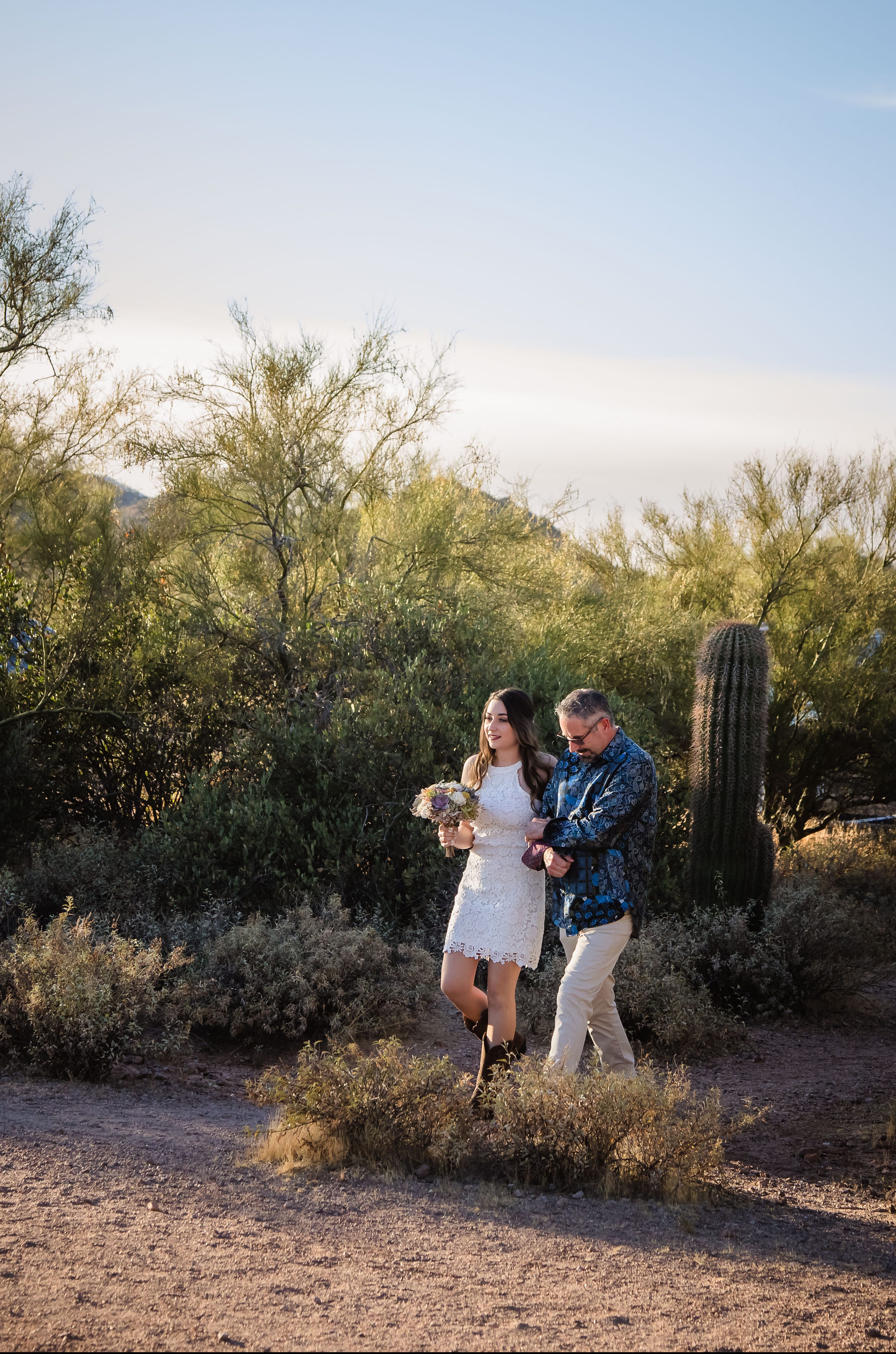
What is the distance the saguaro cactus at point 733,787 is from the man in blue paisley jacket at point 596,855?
3.71m

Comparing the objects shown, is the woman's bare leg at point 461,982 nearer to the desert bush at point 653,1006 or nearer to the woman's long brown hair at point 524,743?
the woman's long brown hair at point 524,743

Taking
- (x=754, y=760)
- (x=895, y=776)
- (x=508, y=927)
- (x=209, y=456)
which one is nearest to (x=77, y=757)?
(x=209, y=456)

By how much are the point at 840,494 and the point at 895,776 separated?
3325mm

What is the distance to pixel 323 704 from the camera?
8625 millimetres

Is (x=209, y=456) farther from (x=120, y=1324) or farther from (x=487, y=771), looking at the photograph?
(x=120, y=1324)

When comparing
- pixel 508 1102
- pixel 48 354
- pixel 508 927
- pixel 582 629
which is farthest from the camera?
pixel 582 629

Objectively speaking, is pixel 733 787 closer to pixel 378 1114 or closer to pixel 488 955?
pixel 488 955

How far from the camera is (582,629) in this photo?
41.8 feet

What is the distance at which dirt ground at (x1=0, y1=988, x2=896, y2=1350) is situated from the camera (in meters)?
2.66

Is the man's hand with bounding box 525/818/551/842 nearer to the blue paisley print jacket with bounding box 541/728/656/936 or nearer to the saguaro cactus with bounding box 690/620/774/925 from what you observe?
the blue paisley print jacket with bounding box 541/728/656/936

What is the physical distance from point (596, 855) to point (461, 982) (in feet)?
2.51

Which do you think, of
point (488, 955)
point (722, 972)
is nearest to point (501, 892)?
point (488, 955)

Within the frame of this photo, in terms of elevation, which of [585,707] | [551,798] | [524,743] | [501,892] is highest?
[585,707]

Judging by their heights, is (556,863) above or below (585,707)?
below
